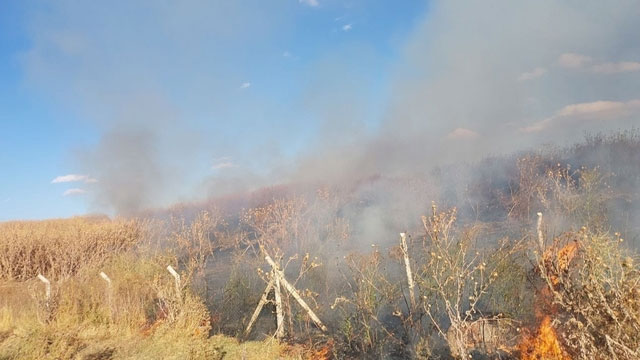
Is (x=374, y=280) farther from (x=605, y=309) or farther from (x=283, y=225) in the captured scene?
(x=283, y=225)

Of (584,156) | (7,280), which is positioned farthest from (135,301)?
(584,156)

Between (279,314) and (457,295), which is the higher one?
(457,295)

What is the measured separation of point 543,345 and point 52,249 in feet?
52.0

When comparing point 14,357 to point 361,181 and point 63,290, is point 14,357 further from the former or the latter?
point 361,181

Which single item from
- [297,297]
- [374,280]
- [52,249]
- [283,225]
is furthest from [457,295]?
[52,249]

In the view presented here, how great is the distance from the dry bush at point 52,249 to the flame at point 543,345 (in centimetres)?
1256

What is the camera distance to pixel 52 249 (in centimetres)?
1420

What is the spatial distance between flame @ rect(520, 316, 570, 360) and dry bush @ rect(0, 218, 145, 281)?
1256 centimetres

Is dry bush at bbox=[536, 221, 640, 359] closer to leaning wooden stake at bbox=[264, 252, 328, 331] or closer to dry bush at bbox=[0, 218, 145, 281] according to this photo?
leaning wooden stake at bbox=[264, 252, 328, 331]

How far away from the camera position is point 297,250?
538 inches

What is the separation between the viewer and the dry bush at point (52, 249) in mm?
13375

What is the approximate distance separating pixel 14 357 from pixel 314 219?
10693 mm

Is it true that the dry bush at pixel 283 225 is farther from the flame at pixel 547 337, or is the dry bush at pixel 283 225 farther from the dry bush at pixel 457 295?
the flame at pixel 547 337

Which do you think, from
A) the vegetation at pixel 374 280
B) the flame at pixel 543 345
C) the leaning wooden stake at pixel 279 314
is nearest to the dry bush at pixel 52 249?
the vegetation at pixel 374 280
